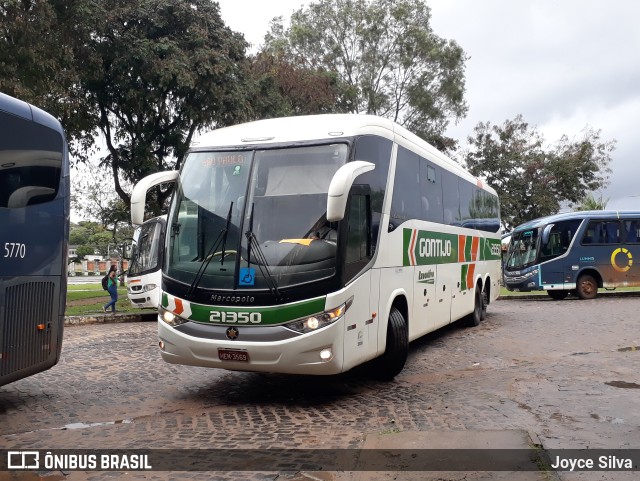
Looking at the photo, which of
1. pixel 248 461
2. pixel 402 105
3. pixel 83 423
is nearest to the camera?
pixel 248 461

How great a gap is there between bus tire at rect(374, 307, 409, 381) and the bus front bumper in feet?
5.15

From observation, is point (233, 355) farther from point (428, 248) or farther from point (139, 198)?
point (428, 248)

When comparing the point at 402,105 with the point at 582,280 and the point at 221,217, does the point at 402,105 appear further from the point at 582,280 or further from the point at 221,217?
the point at 221,217

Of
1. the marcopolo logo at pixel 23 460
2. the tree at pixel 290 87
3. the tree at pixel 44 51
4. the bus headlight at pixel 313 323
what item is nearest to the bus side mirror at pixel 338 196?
the bus headlight at pixel 313 323

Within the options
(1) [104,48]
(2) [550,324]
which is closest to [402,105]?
Answer: (1) [104,48]

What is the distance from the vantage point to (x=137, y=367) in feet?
31.5

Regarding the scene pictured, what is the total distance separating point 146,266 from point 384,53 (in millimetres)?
23482

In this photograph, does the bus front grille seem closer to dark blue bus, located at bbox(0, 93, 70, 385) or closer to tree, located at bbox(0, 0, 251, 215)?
dark blue bus, located at bbox(0, 93, 70, 385)

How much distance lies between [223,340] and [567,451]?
11.7ft

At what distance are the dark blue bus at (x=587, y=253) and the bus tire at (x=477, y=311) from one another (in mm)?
8267

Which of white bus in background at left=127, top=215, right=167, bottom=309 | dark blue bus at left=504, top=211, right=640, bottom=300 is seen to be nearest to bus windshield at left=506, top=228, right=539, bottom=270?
dark blue bus at left=504, top=211, right=640, bottom=300

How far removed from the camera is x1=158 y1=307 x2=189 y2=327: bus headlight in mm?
7191

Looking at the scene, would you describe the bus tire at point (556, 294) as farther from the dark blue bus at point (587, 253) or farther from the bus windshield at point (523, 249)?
the bus windshield at point (523, 249)

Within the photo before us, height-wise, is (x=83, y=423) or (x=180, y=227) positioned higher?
(x=180, y=227)
